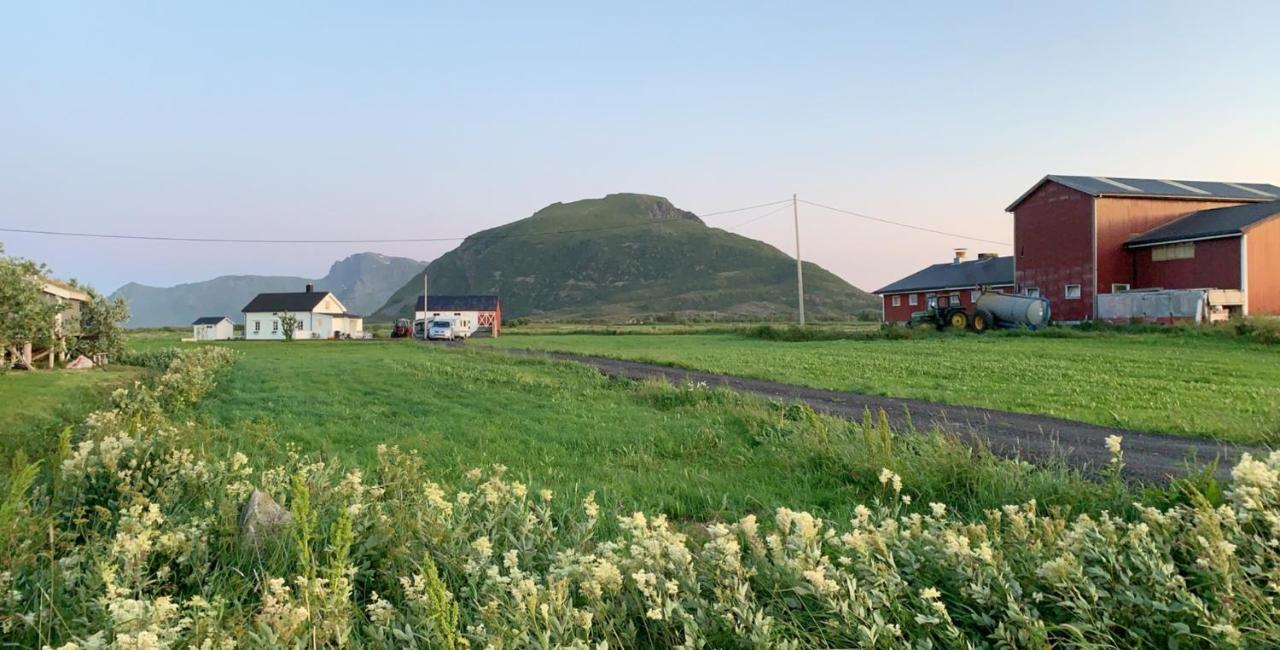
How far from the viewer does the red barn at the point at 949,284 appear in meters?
48.6

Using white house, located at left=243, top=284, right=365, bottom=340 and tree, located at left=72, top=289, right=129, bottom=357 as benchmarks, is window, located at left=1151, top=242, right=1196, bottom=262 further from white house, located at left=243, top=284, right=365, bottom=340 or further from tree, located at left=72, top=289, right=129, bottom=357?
white house, located at left=243, top=284, right=365, bottom=340

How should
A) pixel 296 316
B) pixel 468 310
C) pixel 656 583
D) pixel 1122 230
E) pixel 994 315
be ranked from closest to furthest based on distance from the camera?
pixel 656 583 → pixel 1122 230 → pixel 994 315 → pixel 296 316 → pixel 468 310

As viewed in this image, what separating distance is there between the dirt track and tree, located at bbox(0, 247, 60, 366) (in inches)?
708

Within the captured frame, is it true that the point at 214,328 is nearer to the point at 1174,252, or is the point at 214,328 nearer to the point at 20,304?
the point at 20,304

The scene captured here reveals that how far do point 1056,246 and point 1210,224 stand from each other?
7.12 meters

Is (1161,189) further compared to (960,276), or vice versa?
(960,276)

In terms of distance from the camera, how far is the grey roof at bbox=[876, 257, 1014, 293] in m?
48.6

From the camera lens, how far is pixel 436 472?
7.32m

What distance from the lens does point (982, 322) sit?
132 feet

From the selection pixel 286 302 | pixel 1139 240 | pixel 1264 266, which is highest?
pixel 1139 240

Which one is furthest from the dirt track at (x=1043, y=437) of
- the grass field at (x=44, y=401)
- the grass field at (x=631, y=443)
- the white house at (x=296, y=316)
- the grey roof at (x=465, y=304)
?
the white house at (x=296, y=316)

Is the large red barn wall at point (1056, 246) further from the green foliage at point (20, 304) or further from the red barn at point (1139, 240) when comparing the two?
the green foliage at point (20, 304)

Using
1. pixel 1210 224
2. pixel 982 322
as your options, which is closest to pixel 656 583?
pixel 982 322

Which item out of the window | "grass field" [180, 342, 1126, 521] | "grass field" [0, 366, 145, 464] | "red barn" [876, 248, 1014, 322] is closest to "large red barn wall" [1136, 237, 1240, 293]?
the window
